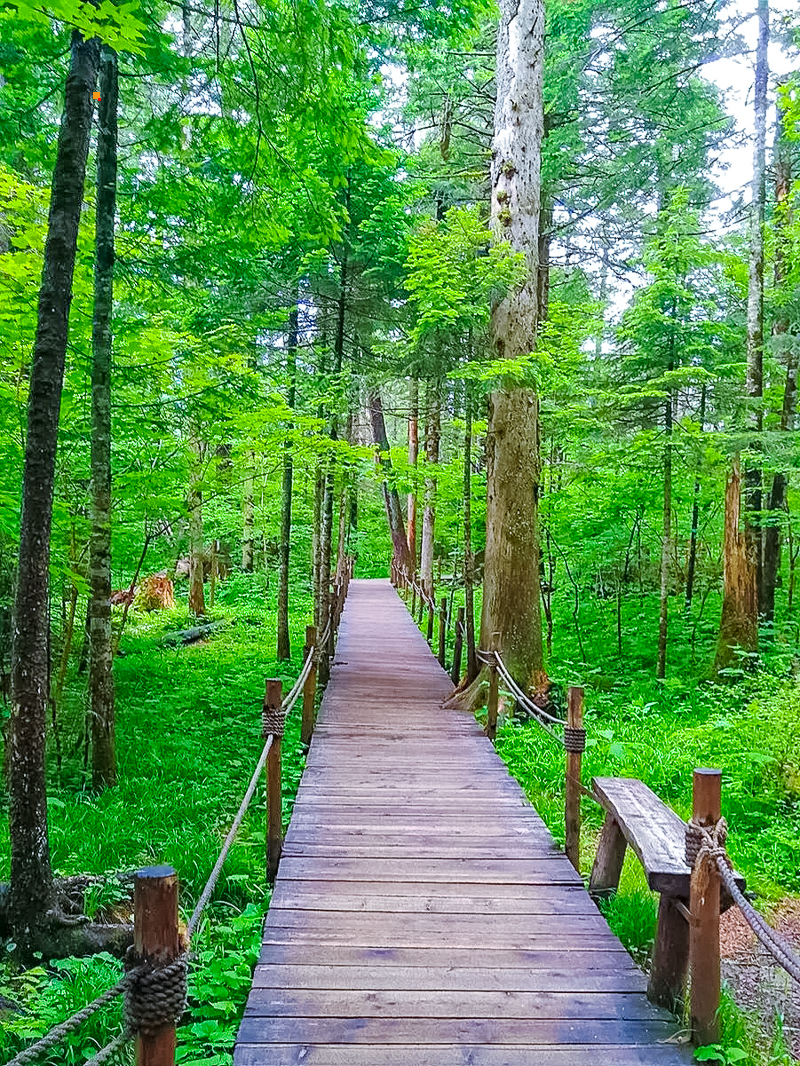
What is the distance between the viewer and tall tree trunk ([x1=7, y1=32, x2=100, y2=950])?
13.7 feet

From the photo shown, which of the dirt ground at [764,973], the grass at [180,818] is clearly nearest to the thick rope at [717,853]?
the dirt ground at [764,973]

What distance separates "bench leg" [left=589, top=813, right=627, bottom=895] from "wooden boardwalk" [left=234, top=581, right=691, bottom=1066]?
129mm

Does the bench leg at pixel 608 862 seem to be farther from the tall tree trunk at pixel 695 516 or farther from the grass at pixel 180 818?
the tall tree trunk at pixel 695 516

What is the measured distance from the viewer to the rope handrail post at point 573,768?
472cm

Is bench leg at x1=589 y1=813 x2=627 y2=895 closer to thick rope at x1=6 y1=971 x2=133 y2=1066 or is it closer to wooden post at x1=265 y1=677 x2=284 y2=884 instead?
wooden post at x1=265 y1=677 x2=284 y2=884

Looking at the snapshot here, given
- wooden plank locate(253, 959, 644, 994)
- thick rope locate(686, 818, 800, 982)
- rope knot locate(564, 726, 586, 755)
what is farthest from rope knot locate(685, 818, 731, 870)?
rope knot locate(564, 726, 586, 755)

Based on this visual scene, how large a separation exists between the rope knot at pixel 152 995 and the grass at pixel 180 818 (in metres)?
1.16

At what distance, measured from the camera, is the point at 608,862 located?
4340 millimetres

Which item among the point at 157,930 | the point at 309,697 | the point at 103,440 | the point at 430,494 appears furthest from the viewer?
the point at 430,494

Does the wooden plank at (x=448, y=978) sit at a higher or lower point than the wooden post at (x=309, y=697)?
lower

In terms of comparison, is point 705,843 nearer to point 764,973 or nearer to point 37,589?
point 764,973

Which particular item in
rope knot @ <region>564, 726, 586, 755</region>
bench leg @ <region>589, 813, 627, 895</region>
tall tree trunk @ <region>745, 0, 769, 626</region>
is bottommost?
bench leg @ <region>589, 813, 627, 895</region>

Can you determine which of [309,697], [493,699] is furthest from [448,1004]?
[493,699]

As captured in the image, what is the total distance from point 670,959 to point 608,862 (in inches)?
45.8
